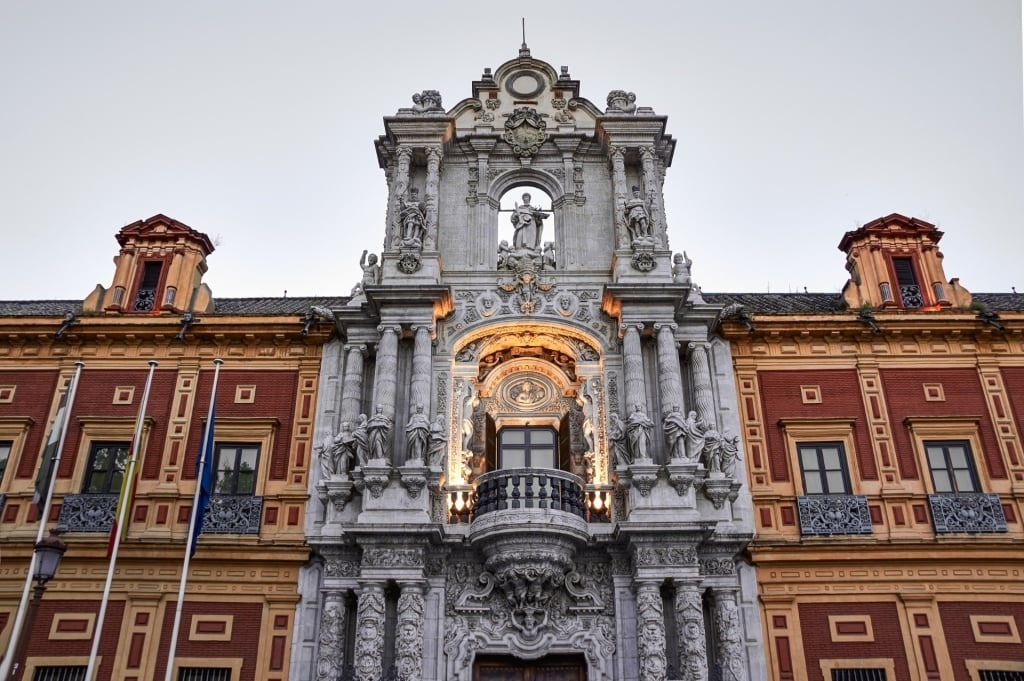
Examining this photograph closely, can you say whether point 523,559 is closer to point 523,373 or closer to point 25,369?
point 523,373

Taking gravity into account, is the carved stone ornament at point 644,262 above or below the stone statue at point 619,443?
above

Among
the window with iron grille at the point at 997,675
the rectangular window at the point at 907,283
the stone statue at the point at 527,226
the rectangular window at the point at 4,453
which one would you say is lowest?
the window with iron grille at the point at 997,675

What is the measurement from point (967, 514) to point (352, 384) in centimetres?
1421

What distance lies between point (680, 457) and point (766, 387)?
388cm

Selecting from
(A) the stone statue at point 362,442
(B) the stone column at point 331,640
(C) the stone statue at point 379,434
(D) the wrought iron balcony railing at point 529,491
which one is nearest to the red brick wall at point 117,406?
(A) the stone statue at point 362,442

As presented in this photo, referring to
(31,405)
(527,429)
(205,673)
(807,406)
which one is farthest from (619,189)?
(31,405)

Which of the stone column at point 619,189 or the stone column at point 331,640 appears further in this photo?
the stone column at point 619,189

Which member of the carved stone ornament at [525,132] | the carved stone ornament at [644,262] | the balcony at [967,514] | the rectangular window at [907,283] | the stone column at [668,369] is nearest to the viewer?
the balcony at [967,514]

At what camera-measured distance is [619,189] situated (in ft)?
76.5

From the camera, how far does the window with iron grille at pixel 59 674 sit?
1831 cm

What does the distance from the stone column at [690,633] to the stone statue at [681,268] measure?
7.42 m

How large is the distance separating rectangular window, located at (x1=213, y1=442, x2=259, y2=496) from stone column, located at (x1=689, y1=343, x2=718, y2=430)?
10499 mm

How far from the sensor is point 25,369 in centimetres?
2220

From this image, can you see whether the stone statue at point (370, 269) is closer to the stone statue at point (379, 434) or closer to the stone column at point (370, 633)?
the stone statue at point (379, 434)
